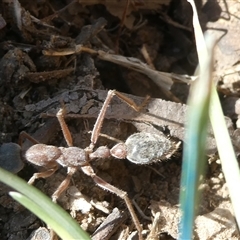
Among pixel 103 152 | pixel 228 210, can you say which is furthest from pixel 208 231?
pixel 103 152

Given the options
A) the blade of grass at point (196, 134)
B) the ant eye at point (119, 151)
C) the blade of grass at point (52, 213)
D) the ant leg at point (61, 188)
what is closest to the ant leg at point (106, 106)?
the ant eye at point (119, 151)

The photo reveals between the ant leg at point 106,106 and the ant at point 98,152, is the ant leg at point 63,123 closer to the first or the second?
the ant at point 98,152

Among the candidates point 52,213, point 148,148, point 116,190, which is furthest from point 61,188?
point 52,213

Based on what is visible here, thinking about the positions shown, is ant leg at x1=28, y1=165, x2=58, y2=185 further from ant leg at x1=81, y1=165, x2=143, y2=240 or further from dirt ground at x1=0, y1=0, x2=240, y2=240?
ant leg at x1=81, y1=165, x2=143, y2=240

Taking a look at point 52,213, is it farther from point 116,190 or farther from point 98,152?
point 98,152

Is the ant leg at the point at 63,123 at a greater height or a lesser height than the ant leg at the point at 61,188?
greater

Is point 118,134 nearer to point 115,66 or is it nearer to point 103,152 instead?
point 103,152
